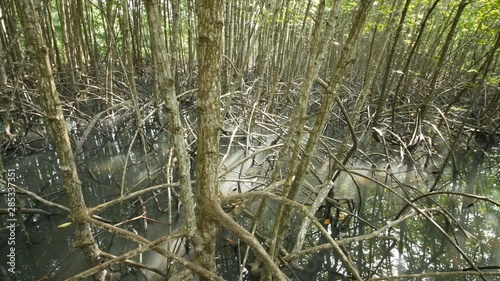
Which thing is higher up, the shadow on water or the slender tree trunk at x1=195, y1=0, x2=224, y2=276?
the slender tree trunk at x1=195, y1=0, x2=224, y2=276

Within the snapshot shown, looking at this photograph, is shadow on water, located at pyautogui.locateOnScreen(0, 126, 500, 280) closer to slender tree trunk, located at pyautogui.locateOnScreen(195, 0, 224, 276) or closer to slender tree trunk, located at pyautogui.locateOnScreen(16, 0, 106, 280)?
slender tree trunk, located at pyautogui.locateOnScreen(16, 0, 106, 280)

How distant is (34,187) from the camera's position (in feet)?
13.3

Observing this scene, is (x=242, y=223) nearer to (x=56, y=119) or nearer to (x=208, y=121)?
(x=56, y=119)

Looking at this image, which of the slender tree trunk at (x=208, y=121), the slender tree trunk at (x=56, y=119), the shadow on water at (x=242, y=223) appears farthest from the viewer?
the shadow on water at (x=242, y=223)

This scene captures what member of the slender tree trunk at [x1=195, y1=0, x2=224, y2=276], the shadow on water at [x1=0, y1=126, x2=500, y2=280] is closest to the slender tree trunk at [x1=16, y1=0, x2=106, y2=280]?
the shadow on water at [x1=0, y1=126, x2=500, y2=280]

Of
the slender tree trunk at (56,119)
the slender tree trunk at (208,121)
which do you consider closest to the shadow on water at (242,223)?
the slender tree trunk at (56,119)

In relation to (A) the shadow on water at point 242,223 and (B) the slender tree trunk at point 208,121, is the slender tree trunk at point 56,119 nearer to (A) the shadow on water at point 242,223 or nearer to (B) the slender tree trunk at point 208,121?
(A) the shadow on water at point 242,223

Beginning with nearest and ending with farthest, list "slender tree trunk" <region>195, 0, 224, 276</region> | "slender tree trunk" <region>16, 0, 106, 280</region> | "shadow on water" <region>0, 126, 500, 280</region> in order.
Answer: "slender tree trunk" <region>195, 0, 224, 276</region> < "slender tree trunk" <region>16, 0, 106, 280</region> < "shadow on water" <region>0, 126, 500, 280</region>

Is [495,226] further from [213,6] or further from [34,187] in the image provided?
[34,187]

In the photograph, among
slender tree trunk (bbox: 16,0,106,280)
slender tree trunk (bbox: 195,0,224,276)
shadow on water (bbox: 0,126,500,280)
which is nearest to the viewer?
slender tree trunk (bbox: 195,0,224,276)

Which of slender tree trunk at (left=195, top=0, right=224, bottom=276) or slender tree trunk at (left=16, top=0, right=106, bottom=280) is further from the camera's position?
slender tree trunk at (left=16, top=0, right=106, bottom=280)

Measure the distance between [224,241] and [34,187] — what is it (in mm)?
2583

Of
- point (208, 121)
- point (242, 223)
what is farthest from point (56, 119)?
point (242, 223)

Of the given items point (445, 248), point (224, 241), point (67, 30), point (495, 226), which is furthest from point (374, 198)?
point (67, 30)
